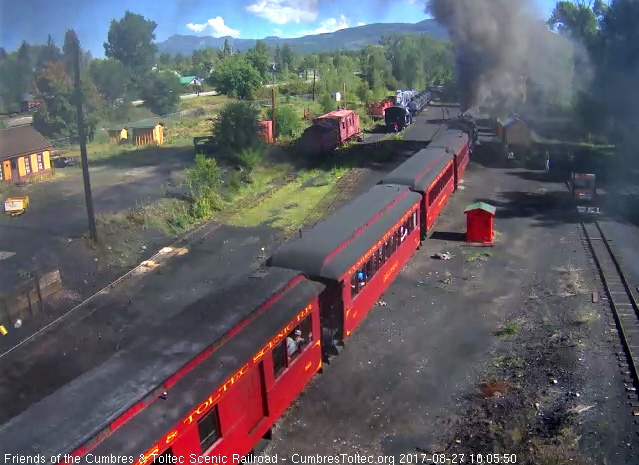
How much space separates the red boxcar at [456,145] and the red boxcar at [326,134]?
33.0ft

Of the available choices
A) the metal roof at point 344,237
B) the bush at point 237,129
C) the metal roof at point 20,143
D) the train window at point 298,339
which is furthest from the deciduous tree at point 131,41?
the train window at point 298,339

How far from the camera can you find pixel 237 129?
34.8 m

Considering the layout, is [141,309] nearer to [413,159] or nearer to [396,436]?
[396,436]

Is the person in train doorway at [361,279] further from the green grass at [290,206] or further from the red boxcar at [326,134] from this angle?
the red boxcar at [326,134]

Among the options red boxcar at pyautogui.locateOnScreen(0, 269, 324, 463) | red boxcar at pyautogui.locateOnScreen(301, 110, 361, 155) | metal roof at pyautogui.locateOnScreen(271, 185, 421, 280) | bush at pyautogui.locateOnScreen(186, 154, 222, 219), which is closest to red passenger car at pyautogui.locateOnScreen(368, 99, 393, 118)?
red boxcar at pyautogui.locateOnScreen(301, 110, 361, 155)

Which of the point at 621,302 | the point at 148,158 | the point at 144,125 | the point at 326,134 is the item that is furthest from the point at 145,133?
the point at 621,302

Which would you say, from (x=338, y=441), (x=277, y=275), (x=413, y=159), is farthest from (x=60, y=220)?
(x=338, y=441)

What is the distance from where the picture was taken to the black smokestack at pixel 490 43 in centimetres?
4059

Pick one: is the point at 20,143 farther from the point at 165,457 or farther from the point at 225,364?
the point at 165,457

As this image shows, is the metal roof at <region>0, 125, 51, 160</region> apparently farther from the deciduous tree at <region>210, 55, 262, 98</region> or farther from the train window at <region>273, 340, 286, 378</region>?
the deciduous tree at <region>210, 55, 262, 98</region>

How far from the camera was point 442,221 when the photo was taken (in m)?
24.4

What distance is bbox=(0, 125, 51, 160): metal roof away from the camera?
105 ft

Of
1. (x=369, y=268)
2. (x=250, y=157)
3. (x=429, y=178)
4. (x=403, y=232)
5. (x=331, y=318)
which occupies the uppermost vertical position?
(x=250, y=157)

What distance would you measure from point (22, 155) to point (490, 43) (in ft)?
112
